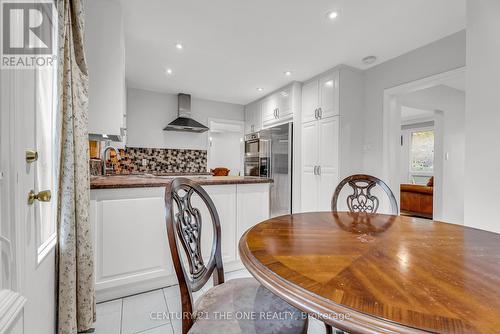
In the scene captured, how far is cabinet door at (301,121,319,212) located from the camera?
3596mm

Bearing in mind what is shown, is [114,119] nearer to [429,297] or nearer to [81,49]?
[81,49]

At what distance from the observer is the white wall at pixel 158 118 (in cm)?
429

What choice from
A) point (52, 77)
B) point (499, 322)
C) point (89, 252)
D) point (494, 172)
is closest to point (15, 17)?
point (52, 77)

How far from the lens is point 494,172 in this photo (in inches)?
61.3

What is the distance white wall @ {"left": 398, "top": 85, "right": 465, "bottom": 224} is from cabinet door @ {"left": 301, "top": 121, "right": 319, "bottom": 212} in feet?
5.25

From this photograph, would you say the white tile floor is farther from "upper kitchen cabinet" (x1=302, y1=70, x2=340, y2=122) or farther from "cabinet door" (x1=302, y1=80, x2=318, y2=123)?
"cabinet door" (x1=302, y1=80, x2=318, y2=123)

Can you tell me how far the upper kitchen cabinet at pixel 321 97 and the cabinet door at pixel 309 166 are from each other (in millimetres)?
181

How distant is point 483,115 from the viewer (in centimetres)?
161

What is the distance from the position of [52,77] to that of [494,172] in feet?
9.26

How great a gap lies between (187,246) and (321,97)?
316 centimetres

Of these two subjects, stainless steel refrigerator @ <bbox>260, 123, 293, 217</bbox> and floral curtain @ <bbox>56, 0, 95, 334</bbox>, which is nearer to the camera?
floral curtain @ <bbox>56, 0, 95, 334</bbox>

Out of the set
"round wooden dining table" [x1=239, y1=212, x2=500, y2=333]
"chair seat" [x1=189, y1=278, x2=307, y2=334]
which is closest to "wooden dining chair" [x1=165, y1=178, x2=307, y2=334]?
"chair seat" [x1=189, y1=278, x2=307, y2=334]

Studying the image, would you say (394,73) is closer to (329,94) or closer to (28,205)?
(329,94)

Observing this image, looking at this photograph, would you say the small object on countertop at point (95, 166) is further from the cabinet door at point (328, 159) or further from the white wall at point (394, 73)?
the white wall at point (394, 73)
